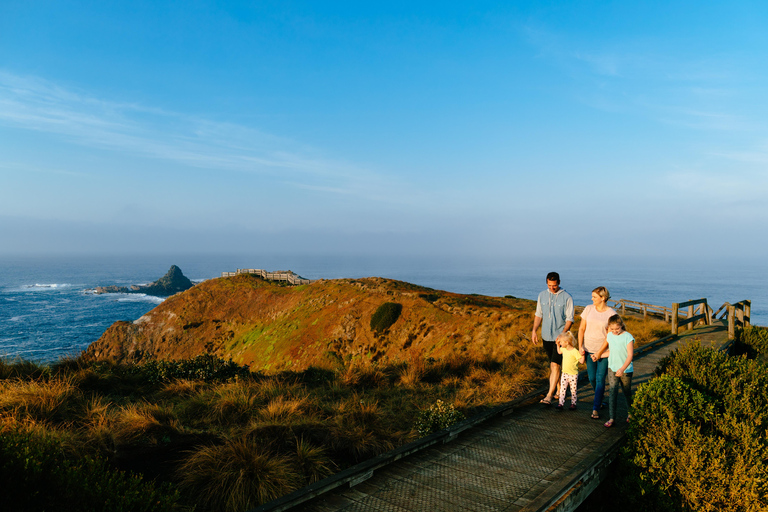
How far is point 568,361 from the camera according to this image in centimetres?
675

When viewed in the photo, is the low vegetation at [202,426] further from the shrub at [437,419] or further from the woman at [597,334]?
the woman at [597,334]

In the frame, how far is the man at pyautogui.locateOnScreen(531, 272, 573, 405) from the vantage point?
6781mm

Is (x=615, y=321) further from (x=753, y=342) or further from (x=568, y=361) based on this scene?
(x=753, y=342)

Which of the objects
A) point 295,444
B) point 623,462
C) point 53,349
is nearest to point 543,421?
point 623,462

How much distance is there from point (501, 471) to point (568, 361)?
286 cm

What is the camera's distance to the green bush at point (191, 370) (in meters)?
10.4

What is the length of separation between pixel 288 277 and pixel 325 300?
15.5 m

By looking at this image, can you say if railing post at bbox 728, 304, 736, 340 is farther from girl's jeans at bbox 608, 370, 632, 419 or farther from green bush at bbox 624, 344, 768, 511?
girl's jeans at bbox 608, 370, 632, 419

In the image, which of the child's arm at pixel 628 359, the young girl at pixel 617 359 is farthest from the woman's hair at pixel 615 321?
the child's arm at pixel 628 359

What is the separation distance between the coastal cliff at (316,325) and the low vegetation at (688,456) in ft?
27.5

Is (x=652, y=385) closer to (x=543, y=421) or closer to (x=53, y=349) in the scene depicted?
(x=543, y=421)

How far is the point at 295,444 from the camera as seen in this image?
18.5 feet

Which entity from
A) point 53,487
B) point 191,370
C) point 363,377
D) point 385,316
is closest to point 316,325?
point 385,316

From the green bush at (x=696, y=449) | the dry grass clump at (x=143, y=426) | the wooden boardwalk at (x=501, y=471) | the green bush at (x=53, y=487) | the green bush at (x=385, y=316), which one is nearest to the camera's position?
the green bush at (x=53, y=487)
